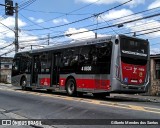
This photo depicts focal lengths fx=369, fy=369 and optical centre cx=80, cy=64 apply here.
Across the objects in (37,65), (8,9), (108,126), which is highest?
(8,9)

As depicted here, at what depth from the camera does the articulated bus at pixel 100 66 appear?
1889cm

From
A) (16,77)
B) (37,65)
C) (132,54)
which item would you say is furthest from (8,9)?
(132,54)

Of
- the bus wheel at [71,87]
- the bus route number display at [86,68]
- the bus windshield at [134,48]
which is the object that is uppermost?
the bus windshield at [134,48]

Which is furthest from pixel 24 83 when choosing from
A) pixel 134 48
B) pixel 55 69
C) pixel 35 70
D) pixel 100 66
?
pixel 134 48

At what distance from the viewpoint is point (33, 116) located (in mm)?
13125

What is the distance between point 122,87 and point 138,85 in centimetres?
129

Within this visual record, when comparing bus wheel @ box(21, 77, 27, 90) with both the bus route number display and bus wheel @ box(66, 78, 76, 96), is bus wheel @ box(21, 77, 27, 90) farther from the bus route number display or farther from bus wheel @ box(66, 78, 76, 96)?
the bus route number display

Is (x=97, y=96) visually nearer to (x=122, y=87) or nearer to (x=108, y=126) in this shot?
(x=122, y=87)

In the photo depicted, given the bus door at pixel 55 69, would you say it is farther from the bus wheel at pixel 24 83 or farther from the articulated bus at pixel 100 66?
the bus wheel at pixel 24 83

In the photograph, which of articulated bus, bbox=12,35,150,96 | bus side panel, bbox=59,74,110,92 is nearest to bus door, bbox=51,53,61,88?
articulated bus, bbox=12,35,150,96

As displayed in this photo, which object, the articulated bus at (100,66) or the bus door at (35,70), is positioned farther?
the bus door at (35,70)

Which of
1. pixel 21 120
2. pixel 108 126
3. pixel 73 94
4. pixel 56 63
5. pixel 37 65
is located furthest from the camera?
pixel 37 65

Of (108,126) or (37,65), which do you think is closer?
(108,126)

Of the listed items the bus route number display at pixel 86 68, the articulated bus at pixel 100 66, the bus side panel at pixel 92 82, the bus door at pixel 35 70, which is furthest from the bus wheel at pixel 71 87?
the bus door at pixel 35 70
